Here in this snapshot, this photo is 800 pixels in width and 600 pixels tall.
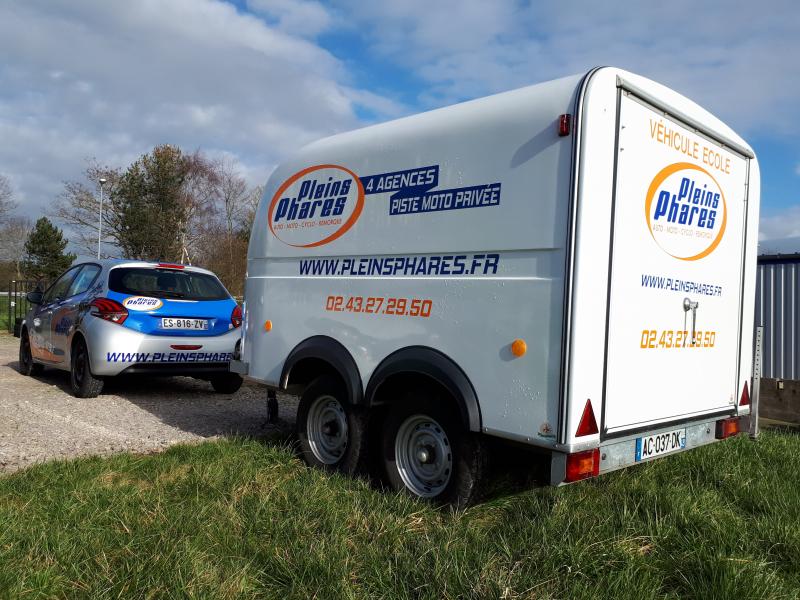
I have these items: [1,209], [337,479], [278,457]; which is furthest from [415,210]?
[1,209]

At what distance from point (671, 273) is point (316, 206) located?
2.69 meters

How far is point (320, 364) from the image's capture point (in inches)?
207

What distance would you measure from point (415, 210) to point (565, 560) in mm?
2319

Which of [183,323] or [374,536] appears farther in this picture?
[183,323]

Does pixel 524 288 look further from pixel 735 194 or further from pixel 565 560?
pixel 735 194

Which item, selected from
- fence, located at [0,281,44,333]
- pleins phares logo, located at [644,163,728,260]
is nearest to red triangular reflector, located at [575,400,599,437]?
pleins phares logo, located at [644,163,728,260]

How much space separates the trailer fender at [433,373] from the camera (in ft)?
12.5

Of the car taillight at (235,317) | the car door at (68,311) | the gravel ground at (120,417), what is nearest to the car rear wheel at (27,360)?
the gravel ground at (120,417)

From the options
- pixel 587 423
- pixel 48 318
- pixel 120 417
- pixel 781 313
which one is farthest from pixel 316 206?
pixel 781 313

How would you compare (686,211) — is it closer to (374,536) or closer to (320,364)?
(374,536)

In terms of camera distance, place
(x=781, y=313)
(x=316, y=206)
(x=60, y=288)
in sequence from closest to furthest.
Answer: (x=316, y=206)
(x=60, y=288)
(x=781, y=313)

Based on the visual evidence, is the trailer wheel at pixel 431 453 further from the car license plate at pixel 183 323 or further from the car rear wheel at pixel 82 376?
the car rear wheel at pixel 82 376

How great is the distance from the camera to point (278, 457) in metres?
5.20

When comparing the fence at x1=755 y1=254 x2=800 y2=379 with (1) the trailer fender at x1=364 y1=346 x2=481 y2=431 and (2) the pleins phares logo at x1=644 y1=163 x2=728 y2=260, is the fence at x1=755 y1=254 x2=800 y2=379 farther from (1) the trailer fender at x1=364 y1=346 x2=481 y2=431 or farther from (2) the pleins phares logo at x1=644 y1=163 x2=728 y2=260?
(1) the trailer fender at x1=364 y1=346 x2=481 y2=431
